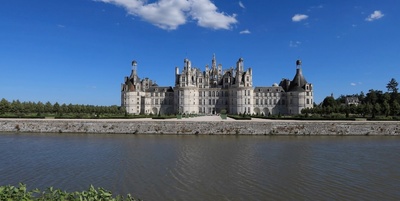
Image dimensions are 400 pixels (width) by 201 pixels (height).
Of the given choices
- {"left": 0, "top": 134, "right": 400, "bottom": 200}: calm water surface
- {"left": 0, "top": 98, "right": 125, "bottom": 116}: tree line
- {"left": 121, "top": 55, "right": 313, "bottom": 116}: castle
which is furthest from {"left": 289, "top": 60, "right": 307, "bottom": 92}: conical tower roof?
{"left": 0, "top": 134, "right": 400, "bottom": 200}: calm water surface

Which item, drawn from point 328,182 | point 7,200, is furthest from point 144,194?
point 328,182

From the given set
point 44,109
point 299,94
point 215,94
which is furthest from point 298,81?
point 44,109

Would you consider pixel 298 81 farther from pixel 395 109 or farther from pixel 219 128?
pixel 219 128

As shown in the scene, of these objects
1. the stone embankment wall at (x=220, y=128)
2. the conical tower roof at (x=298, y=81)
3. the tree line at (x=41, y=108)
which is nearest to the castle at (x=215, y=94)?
the conical tower roof at (x=298, y=81)

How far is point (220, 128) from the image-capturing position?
3056cm

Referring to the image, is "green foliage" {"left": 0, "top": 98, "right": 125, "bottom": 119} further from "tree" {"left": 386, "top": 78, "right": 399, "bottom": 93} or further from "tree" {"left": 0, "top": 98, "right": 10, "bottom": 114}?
"tree" {"left": 386, "top": 78, "right": 399, "bottom": 93}

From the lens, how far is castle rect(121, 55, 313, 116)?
240 ft

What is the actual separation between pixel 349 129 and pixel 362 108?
2464 centimetres

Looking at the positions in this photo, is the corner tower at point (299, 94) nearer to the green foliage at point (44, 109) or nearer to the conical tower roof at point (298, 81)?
the conical tower roof at point (298, 81)

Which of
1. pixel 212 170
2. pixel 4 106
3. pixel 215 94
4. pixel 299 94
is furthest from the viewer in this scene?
pixel 215 94

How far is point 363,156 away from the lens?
1850cm

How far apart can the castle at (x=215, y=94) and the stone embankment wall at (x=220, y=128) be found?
41518 millimetres

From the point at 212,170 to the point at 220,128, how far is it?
1599 cm

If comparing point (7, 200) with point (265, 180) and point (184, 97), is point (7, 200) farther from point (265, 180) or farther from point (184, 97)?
point (184, 97)
